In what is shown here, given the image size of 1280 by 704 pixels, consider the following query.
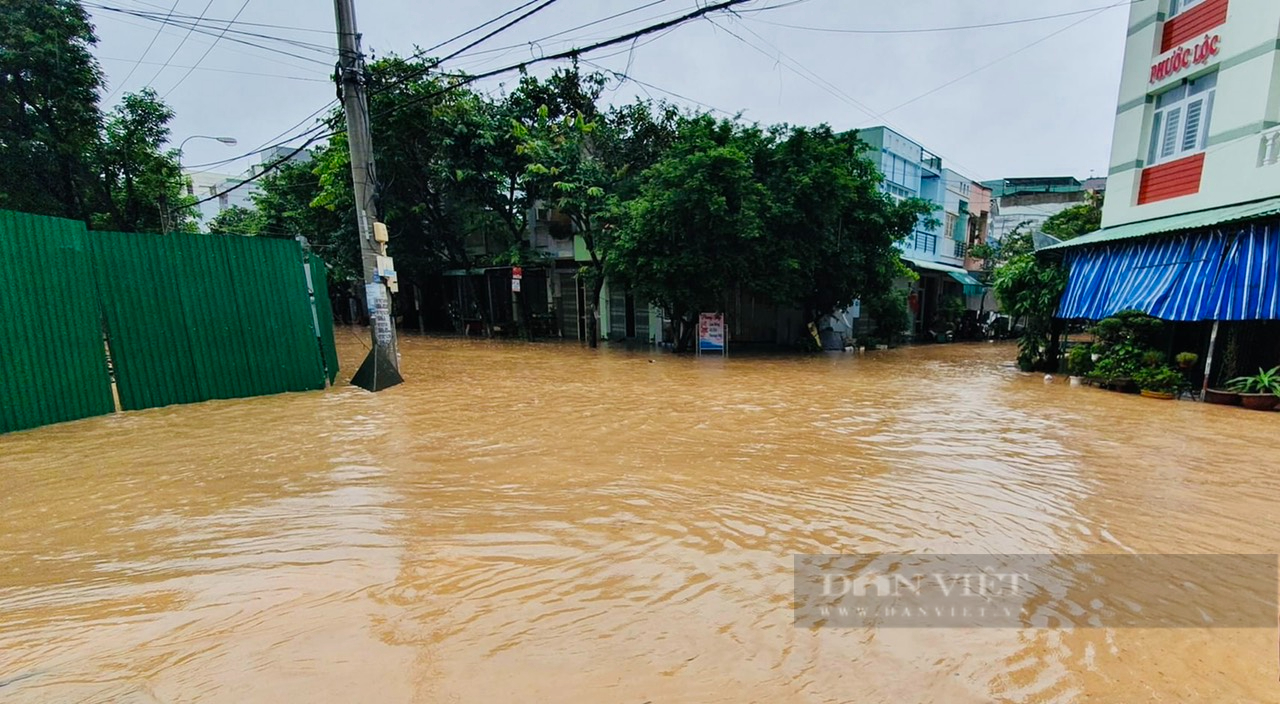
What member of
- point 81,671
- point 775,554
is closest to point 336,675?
point 81,671

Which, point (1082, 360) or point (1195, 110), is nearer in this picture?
point (1195, 110)

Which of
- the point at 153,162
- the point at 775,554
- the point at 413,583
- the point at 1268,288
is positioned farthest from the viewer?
the point at 153,162

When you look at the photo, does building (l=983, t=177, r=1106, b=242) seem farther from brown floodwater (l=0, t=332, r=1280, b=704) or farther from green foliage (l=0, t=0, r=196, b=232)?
green foliage (l=0, t=0, r=196, b=232)

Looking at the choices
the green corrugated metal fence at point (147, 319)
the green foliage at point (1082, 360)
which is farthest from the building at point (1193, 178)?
the green corrugated metal fence at point (147, 319)

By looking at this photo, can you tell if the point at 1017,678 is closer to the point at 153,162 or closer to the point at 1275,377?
the point at 1275,377

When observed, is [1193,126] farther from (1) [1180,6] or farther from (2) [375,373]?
(2) [375,373]

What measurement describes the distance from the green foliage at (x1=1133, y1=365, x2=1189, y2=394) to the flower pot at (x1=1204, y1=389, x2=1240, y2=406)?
0.38 m

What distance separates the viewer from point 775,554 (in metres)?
3.39

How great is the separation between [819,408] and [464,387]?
20.1 feet

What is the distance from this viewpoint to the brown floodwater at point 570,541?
7.47ft

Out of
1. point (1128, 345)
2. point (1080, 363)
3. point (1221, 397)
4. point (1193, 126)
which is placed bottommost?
point (1221, 397)

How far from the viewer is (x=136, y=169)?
17.7 m

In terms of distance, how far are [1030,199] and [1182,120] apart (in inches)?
1268

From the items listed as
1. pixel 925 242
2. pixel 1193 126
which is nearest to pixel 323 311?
pixel 1193 126
